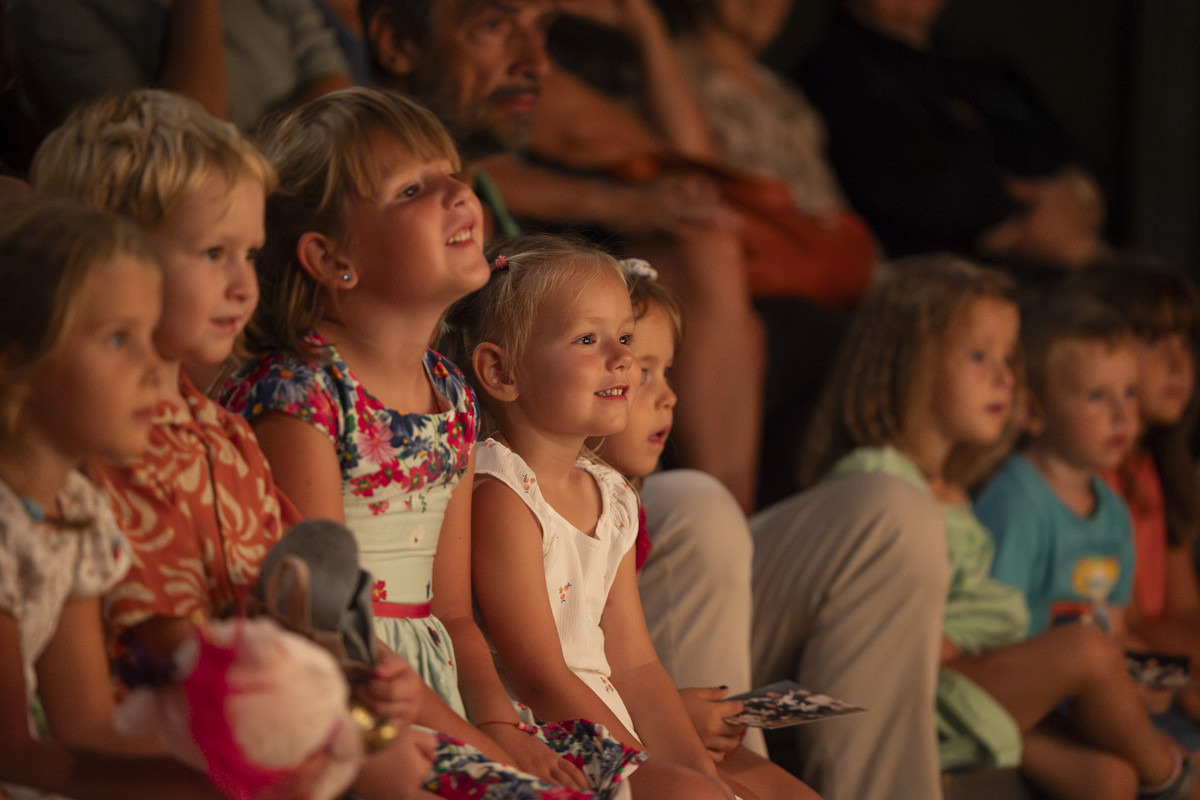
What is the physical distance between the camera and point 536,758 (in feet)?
3.67

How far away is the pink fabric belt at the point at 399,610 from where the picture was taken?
1144 millimetres

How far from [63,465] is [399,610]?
39 cm

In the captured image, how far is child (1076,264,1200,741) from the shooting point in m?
2.30

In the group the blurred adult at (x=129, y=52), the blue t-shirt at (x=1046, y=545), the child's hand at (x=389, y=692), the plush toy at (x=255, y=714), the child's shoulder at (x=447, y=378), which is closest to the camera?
the plush toy at (x=255, y=714)

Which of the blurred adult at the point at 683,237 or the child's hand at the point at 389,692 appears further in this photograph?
the blurred adult at the point at 683,237

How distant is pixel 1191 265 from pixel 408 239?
9.81 feet

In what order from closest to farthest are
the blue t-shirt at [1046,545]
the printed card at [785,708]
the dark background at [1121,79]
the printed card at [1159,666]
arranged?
the printed card at [785,708] < the printed card at [1159,666] < the blue t-shirt at [1046,545] < the dark background at [1121,79]

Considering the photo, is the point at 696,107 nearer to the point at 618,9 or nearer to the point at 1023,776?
the point at 618,9

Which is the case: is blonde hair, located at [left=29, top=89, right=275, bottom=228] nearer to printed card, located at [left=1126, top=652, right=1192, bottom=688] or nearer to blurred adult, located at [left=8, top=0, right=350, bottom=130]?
blurred adult, located at [left=8, top=0, right=350, bottom=130]

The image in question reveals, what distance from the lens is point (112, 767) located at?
0.82 metres

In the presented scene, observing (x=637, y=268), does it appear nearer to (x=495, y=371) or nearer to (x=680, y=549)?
(x=495, y=371)

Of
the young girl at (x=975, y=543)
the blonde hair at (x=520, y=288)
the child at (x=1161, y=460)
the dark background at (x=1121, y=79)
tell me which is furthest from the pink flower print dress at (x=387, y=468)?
the dark background at (x=1121, y=79)

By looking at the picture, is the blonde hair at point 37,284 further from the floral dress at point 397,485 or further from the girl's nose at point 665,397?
the girl's nose at point 665,397

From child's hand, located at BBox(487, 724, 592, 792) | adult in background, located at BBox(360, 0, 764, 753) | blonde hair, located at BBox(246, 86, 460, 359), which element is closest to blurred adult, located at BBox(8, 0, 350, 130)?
adult in background, located at BBox(360, 0, 764, 753)
